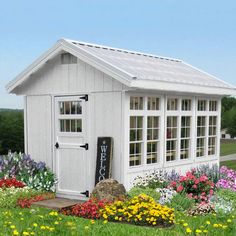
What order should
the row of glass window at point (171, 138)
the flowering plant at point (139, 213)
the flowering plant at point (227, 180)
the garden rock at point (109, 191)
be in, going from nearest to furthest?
the flowering plant at point (139, 213) < the garden rock at point (109, 191) < the row of glass window at point (171, 138) < the flowering plant at point (227, 180)

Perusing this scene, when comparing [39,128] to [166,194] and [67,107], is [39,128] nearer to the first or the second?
[67,107]

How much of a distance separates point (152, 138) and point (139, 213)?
374 cm

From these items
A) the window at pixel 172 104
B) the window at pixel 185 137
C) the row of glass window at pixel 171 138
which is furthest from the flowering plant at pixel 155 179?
the window at pixel 172 104

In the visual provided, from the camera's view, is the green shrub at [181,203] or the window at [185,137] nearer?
the green shrub at [181,203]

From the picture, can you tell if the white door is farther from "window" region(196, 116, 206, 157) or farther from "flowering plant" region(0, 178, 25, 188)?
"window" region(196, 116, 206, 157)

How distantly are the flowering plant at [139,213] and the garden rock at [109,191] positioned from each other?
918 mm

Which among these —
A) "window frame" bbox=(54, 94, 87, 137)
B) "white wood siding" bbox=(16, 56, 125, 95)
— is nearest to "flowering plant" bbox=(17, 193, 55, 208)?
"window frame" bbox=(54, 94, 87, 137)

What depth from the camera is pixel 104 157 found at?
9711 mm

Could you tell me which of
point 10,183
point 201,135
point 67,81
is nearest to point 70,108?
point 67,81

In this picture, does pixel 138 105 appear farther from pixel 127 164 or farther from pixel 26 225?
pixel 26 225

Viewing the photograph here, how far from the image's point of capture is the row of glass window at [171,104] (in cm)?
988

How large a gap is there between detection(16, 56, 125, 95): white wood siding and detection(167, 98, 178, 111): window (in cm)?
206

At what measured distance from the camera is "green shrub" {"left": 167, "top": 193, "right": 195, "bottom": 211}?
8422mm

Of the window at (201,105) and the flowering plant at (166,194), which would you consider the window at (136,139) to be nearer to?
the flowering plant at (166,194)
